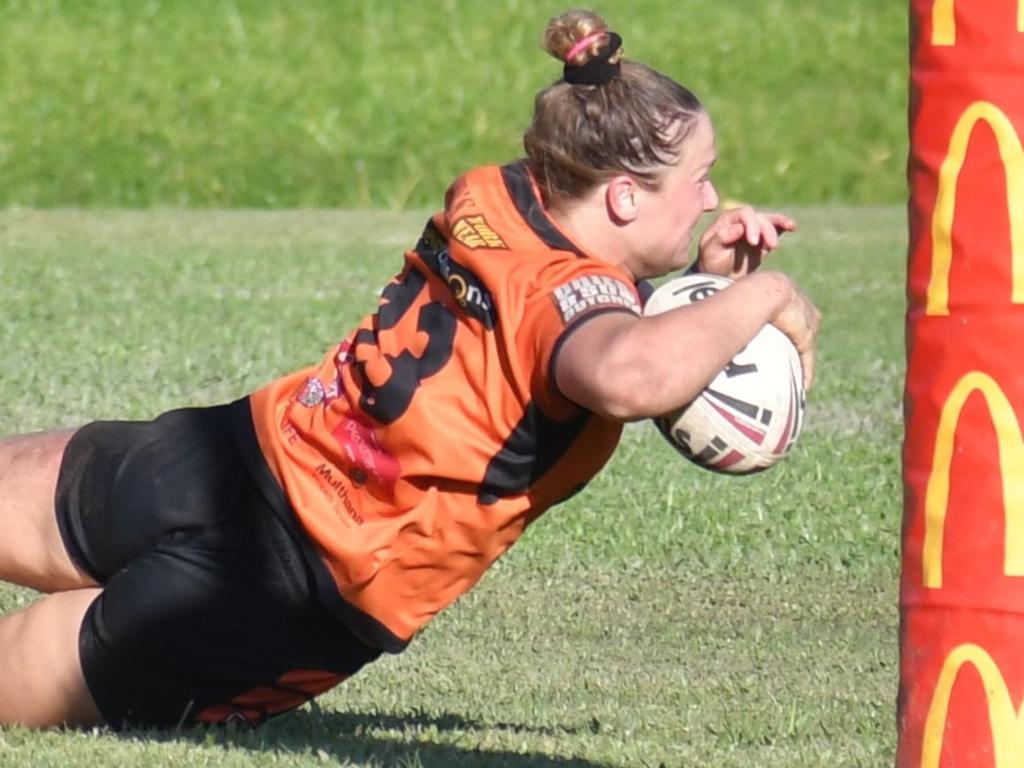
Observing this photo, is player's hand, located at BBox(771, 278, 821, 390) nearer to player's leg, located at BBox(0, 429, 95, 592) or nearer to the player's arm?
the player's arm

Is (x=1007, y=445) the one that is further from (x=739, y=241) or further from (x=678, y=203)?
(x=739, y=241)

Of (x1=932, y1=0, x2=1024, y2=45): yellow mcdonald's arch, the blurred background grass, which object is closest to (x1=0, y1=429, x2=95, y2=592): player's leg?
(x1=932, y1=0, x2=1024, y2=45): yellow mcdonald's arch

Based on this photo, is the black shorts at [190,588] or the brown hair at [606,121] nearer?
the brown hair at [606,121]

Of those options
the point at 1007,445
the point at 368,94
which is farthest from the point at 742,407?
the point at 368,94

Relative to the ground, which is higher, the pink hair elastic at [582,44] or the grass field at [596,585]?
the pink hair elastic at [582,44]

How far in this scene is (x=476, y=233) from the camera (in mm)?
4172

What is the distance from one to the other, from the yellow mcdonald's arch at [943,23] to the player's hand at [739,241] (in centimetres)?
130

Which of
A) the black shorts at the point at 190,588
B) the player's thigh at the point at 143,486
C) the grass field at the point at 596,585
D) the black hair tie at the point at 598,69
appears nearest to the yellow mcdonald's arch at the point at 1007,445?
the black hair tie at the point at 598,69

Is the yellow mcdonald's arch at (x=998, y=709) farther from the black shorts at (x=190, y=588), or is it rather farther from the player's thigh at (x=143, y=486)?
the player's thigh at (x=143, y=486)

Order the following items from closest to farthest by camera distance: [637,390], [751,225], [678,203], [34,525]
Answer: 1. [637,390]
2. [678,203]
3. [751,225]
4. [34,525]

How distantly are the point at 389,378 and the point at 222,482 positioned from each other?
19.3 inches

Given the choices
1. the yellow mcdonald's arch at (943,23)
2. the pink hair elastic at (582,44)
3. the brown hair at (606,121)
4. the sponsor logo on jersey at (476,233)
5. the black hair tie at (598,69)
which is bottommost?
the sponsor logo on jersey at (476,233)

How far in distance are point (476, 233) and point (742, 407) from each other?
0.59 m

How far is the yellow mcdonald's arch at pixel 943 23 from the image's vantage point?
3.05 metres
